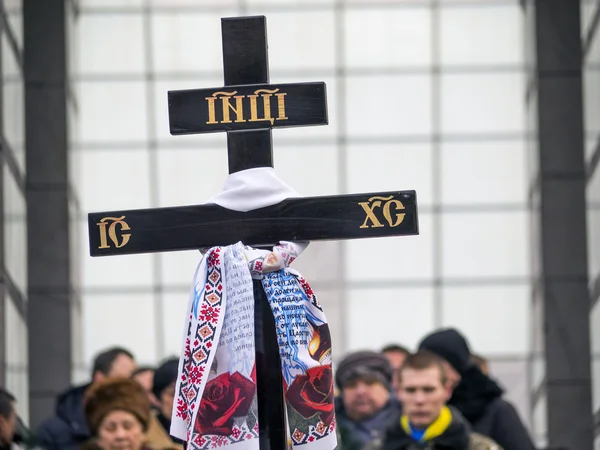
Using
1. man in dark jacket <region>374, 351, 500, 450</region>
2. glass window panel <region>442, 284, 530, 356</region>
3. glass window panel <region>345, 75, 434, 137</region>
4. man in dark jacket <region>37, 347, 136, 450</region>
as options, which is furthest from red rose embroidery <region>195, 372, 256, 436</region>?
glass window panel <region>345, 75, 434, 137</region>

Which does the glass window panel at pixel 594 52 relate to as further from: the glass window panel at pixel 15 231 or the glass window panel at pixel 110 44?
the glass window panel at pixel 15 231

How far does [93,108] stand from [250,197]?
40.9 ft

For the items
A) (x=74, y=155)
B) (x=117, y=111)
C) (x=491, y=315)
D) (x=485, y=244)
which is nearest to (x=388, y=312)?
(x=491, y=315)

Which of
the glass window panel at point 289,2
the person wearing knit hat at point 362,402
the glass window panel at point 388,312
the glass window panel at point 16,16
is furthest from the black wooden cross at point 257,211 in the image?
the glass window panel at point 289,2

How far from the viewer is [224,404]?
5688 mm

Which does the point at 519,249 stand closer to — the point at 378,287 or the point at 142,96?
the point at 378,287

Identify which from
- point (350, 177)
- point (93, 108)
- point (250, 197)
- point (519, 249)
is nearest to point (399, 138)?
point (350, 177)

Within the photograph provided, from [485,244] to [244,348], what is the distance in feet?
41.1

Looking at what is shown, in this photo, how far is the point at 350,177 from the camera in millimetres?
18234

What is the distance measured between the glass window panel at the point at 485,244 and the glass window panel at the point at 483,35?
5.64 ft

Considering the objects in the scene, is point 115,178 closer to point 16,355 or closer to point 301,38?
point 301,38

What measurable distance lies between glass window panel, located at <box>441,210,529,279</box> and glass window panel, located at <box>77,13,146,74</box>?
12.6ft

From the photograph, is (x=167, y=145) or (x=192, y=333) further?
(x=167, y=145)

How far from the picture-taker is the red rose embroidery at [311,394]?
18.9ft
